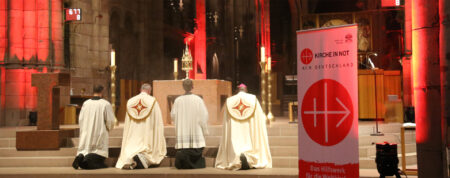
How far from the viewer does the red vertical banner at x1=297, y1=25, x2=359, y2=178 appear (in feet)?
10.6

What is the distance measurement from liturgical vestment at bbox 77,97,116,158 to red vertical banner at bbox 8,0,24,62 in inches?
221

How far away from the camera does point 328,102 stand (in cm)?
332

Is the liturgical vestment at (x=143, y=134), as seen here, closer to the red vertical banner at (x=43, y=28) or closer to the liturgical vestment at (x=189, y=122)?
the liturgical vestment at (x=189, y=122)

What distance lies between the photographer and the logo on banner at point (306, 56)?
135 inches

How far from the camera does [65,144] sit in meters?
9.91

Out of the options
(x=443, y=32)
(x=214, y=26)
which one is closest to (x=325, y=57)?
(x=443, y=32)

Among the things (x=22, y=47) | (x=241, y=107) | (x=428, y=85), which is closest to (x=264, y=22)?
(x=22, y=47)

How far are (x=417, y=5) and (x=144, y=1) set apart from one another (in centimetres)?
1774

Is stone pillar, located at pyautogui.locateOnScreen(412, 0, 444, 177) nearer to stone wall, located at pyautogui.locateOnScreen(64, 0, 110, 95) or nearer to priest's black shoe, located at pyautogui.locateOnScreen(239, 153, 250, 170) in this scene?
priest's black shoe, located at pyautogui.locateOnScreen(239, 153, 250, 170)

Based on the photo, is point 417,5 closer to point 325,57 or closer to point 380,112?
point 325,57

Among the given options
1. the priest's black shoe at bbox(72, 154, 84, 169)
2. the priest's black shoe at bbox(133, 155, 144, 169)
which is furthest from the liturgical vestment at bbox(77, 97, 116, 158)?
the priest's black shoe at bbox(133, 155, 144, 169)

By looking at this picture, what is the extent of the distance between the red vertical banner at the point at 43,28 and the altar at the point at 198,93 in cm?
457

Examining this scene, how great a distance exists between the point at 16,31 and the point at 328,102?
12460 mm

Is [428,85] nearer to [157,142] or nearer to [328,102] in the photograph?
[328,102]
